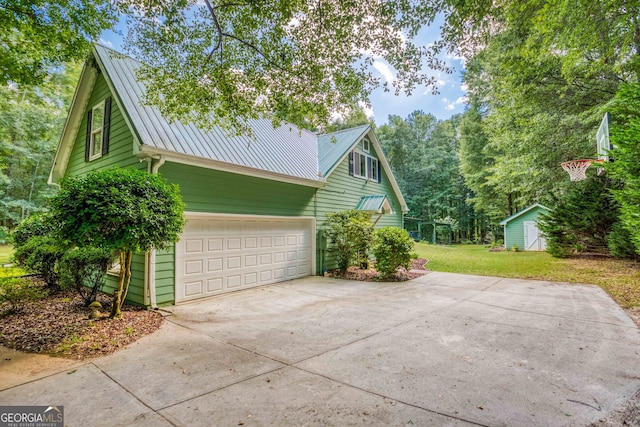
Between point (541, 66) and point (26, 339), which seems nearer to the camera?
point (26, 339)

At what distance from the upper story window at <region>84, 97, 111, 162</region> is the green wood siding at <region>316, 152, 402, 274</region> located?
19.8ft

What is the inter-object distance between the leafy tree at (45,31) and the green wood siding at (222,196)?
320 centimetres

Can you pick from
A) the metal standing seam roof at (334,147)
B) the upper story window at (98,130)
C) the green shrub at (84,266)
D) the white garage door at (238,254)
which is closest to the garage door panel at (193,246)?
the white garage door at (238,254)

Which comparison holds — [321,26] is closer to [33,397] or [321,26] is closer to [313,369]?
[313,369]

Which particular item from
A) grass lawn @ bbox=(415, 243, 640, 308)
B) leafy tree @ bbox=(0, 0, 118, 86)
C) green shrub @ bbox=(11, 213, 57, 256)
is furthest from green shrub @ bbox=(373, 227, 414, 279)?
green shrub @ bbox=(11, 213, 57, 256)

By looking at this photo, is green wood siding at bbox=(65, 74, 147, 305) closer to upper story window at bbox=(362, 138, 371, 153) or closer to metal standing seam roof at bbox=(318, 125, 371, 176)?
metal standing seam roof at bbox=(318, 125, 371, 176)

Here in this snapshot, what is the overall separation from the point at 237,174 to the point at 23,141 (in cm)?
2111

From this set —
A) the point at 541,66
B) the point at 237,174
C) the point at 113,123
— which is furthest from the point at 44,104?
the point at 541,66

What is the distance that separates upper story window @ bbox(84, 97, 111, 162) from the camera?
7.00 metres

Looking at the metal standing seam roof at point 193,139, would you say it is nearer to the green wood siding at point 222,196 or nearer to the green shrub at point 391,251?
the green wood siding at point 222,196

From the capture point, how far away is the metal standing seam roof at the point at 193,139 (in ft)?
19.9

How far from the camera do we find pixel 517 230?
1983 centimetres

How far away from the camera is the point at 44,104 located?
736 inches

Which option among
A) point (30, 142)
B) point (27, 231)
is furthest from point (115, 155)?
point (30, 142)
